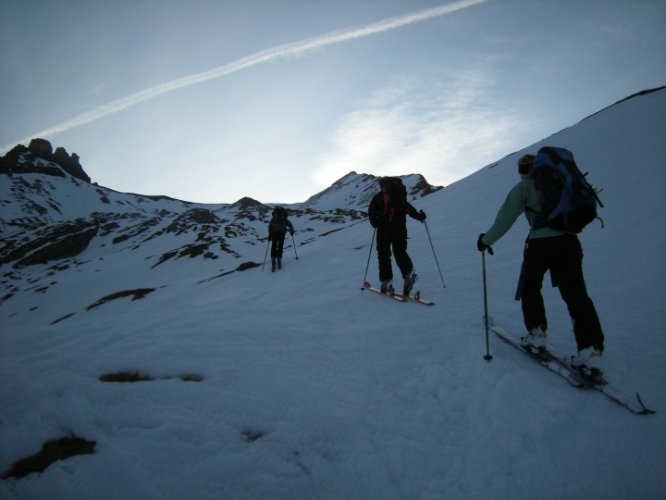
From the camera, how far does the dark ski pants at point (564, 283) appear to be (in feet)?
11.3

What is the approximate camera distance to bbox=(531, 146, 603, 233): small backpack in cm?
338

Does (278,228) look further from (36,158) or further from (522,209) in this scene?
(36,158)

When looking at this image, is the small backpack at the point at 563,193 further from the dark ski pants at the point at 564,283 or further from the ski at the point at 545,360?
the ski at the point at 545,360

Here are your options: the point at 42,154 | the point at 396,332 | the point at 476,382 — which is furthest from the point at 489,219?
the point at 42,154

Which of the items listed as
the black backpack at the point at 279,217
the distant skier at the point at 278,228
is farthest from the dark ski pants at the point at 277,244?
the black backpack at the point at 279,217

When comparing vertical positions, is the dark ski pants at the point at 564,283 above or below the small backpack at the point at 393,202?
below

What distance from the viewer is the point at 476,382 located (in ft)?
11.7

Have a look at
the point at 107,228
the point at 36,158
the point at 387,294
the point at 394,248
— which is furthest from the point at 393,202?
the point at 36,158

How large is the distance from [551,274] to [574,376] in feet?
3.63

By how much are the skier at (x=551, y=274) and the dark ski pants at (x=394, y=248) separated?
2559 mm

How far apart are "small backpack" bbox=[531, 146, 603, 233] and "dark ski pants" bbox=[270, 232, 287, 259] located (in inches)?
414

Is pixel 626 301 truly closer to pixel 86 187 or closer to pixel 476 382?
pixel 476 382

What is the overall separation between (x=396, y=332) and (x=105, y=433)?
3.64 meters

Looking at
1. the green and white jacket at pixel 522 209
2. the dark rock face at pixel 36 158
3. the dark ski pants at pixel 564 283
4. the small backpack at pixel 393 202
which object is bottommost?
the dark ski pants at pixel 564 283
